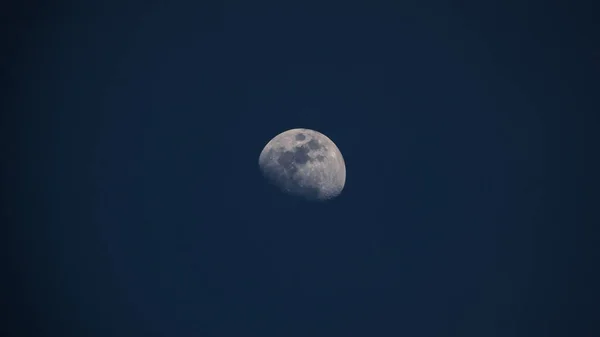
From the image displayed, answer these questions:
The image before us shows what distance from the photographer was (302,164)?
2148 centimetres

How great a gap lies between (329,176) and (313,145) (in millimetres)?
1350

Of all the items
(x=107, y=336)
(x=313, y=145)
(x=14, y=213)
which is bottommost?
(x=107, y=336)

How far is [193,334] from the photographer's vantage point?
24.0 m

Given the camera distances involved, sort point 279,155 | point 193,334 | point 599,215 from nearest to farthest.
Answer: point 279,155 < point 193,334 < point 599,215

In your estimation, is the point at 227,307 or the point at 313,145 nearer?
the point at 313,145

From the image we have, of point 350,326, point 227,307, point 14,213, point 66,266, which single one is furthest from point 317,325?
point 14,213

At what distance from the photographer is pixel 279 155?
21.9 m

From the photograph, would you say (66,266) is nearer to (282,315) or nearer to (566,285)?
(282,315)

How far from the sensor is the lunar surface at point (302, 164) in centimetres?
2153

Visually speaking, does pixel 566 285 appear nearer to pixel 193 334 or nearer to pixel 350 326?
pixel 350 326

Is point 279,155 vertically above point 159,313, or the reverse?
point 279,155

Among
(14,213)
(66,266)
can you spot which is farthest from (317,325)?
(14,213)

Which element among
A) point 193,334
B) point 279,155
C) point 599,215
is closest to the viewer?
point 279,155

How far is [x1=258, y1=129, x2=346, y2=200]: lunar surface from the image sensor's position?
21531 millimetres
